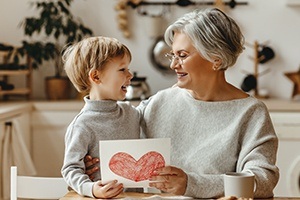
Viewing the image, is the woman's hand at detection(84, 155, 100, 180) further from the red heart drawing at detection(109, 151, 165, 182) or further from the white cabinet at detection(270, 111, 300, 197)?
the white cabinet at detection(270, 111, 300, 197)

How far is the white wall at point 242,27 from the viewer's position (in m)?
4.66

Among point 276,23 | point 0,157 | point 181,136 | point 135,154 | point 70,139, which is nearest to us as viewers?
point 135,154

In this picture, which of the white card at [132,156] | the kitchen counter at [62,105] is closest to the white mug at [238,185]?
the white card at [132,156]

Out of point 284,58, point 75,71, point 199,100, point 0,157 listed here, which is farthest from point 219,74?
point 284,58

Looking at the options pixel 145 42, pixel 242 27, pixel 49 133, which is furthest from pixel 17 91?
pixel 242 27

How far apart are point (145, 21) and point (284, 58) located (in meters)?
0.98

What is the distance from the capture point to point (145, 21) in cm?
475

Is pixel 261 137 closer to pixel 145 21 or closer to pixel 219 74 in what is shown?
pixel 219 74

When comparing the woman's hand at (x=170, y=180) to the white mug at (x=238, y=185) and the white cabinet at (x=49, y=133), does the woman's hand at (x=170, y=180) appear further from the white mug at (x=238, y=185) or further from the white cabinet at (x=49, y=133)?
the white cabinet at (x=49, y=133)

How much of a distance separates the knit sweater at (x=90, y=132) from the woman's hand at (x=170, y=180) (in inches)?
7.6

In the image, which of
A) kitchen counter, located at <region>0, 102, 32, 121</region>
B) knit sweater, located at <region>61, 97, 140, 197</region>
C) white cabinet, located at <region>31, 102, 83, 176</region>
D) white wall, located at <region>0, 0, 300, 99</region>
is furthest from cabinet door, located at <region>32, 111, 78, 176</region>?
knit sweater, located at <region>61, 97, 140, 197</region>

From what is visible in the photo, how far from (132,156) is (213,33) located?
510 mm

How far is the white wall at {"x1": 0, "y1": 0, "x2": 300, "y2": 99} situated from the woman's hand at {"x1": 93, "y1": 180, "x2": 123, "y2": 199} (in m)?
2.80

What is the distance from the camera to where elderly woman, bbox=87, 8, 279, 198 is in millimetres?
2113
